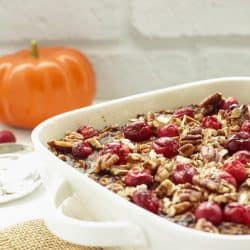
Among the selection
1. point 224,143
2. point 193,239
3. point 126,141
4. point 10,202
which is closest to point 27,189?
point 10,202

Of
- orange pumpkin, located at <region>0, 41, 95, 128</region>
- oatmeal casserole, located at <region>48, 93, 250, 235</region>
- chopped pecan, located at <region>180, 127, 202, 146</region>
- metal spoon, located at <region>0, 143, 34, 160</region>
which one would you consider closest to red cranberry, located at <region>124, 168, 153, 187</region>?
oatmeal casserole, located at <region>48, 93, 250, 235</region>

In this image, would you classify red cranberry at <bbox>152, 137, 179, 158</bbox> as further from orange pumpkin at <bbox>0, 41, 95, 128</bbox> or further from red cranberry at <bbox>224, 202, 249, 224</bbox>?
orange pumpkin at <bbox>0, 41, 95, 128</bbox>

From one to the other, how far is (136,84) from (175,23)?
14 cm

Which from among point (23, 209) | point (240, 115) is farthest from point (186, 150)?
point (23, 209)

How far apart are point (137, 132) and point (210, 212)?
9.6 inches

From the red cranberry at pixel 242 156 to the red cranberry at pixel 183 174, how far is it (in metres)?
0.06

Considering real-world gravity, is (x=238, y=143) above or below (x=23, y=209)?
above

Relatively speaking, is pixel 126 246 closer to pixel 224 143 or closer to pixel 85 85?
pixel 224 143

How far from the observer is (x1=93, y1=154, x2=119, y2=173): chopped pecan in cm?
79

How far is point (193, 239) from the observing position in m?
0.61

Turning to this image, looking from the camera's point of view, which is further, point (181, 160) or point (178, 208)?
point (181, 160)

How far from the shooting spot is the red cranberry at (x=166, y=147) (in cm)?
83

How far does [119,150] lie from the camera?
2.71 ft

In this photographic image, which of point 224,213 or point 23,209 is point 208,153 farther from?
point 23,209
